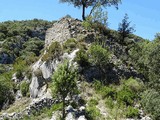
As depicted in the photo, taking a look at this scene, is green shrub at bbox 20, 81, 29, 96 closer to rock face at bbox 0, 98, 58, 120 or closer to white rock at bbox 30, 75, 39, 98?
white rock at bbox 30, 75, 39, 98

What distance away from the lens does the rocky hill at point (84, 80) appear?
99.5ft

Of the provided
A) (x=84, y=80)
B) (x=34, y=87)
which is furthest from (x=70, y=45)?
(x=34, y=87)

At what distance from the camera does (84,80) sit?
34.6 metres

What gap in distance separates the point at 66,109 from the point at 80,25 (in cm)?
1693

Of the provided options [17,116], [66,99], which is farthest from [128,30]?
[17,116]

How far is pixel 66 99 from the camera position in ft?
104

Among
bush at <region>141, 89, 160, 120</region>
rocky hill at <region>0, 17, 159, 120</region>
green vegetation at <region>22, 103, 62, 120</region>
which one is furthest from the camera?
rocky hill at <region>0, 17, 159, 120</region>

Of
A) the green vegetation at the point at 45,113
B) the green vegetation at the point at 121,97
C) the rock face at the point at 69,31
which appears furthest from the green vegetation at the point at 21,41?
the green vegetation at the point at 121,97

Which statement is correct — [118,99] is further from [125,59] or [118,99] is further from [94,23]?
[94,23]

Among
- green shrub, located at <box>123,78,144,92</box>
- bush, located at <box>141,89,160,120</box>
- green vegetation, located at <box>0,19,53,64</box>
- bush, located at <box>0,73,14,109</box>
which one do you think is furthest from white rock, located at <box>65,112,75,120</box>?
green vegetation, located at <box>0,19,53,64</box>

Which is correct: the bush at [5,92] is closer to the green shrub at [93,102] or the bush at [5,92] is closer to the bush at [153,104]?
the green shrub at [93,102]

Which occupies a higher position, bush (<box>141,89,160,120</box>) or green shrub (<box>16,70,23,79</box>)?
green shrub (<box>16,70,23,79</box>)

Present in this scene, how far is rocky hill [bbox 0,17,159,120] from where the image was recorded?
99.5ft

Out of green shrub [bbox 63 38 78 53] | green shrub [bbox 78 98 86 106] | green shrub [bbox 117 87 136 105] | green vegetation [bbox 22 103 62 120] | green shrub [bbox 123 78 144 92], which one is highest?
green shrub [bbox 63 38 78 53]
